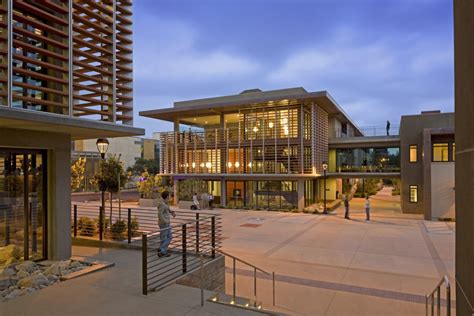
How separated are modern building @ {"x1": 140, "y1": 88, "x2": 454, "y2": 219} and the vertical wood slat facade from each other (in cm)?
1573

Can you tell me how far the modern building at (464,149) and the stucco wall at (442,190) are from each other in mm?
18487

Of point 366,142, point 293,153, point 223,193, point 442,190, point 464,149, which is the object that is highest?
point 366,142

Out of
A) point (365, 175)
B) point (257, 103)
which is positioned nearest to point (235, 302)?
point (257, 103)

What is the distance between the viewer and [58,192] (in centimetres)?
802

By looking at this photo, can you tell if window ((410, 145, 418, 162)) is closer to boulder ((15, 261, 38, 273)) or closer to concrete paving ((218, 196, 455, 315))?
concrete paving ((218, 196, 455, 315))

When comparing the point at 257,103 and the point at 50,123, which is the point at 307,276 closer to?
the point at 50,123

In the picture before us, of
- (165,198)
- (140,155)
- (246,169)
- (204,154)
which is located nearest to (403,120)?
(246,169)

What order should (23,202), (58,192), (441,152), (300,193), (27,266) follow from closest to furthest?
1. (27,266)
2. (23,202)
3. (58,192)
4. (441,152)
5. (300,193)

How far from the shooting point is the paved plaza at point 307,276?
17.7 feet

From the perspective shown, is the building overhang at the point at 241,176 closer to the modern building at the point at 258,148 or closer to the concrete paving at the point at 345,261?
the modern building at the point at 258,148

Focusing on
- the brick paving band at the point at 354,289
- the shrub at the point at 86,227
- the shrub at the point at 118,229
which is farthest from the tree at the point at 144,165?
the brick paving band at the point at 354,289

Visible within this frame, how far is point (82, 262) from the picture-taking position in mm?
7664

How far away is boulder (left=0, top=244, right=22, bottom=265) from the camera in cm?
732

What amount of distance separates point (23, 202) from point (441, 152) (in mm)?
21530
